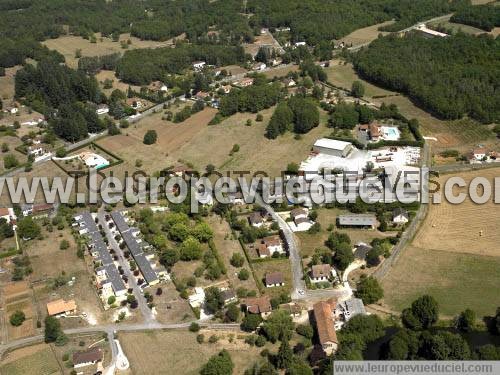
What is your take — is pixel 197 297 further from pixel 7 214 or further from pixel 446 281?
pixel 7 214

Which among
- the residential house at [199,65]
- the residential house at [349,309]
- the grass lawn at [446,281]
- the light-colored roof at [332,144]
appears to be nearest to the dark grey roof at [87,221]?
the residential house at [349,309]

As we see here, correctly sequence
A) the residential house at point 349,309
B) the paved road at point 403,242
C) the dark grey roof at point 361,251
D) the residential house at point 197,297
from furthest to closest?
1. the dark grey roof at point 361,251
2. the paved road at point 403,242
3. the residential house at point 197,297
4. the residential house at point 349,309

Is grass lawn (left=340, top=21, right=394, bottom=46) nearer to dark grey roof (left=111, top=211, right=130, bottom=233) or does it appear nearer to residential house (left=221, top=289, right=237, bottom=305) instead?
dark grey roof (left=111, top=211, right=130, bottom=233)

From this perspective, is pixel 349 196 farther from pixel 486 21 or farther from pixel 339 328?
pixel 486 21

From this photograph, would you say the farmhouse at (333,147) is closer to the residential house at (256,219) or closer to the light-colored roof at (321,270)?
the residential house at (256,219)

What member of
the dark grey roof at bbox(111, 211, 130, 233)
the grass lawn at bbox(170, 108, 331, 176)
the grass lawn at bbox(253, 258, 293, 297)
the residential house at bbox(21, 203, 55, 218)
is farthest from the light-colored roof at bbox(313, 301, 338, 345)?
the residential house at bbox(21, 203, 55, 218)

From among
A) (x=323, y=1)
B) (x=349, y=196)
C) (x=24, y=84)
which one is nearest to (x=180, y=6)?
(x=323, y=1)
